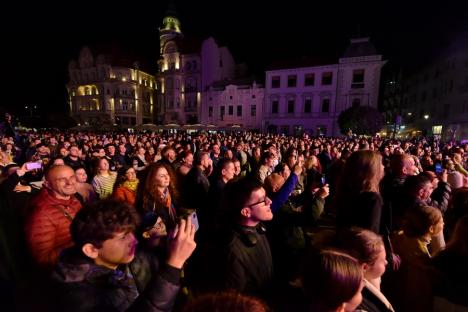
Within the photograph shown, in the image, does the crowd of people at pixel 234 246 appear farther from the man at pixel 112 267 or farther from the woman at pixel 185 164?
the woman at pixel 185 164

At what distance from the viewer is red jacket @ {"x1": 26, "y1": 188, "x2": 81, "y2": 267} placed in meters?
2.38

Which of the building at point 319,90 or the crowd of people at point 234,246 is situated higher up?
the building at point 319,90

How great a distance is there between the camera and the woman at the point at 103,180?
16.7 ft

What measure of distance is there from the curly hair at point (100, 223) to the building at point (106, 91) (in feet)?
174

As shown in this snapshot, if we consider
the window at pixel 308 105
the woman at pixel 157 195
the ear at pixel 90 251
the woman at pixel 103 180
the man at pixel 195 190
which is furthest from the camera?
the window at pixel 308 105

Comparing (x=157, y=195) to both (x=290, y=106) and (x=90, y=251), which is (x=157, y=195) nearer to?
(x=90, y=251)

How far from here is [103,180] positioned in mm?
5250

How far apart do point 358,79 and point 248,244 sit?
38334 mm

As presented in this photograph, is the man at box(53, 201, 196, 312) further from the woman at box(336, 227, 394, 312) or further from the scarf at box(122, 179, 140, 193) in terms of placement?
the scarf at box(122, 179, 140, 193)

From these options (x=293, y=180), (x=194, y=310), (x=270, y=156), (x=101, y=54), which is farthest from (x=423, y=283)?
(x=101, y=54)

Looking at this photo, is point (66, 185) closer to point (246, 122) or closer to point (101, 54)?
point (246, 122)

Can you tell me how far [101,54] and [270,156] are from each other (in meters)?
55.7

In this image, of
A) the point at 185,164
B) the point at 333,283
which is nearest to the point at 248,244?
the point at 333,283

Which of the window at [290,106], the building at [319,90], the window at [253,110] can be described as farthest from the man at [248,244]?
the window at [253,110]
